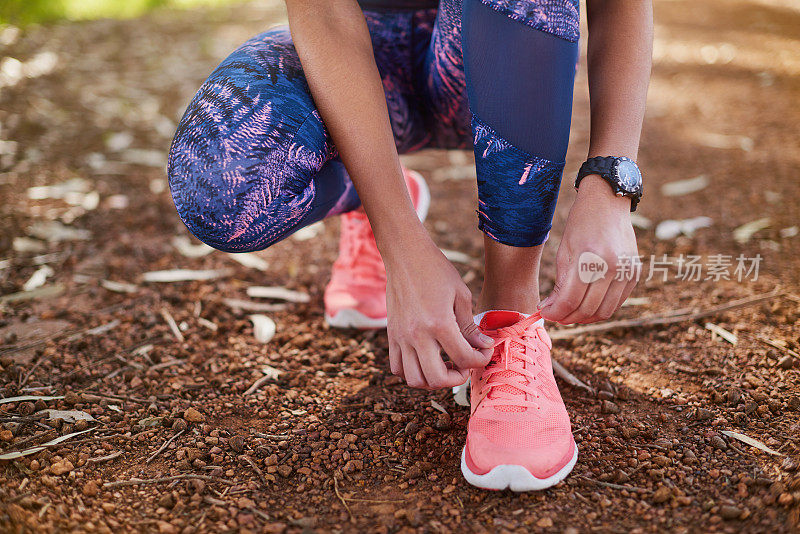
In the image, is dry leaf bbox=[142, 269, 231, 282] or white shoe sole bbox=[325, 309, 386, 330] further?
dry leaf bbox=[142, 269, 231, 282]

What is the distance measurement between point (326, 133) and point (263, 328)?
64 centimetres

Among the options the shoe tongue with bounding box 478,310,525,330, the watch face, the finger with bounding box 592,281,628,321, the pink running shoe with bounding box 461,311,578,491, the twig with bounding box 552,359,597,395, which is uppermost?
the watch face

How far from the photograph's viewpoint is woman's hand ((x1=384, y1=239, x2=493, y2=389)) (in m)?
1.00

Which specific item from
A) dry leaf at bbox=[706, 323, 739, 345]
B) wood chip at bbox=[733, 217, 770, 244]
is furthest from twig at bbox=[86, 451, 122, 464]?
wood chip at bbox=[733, 217, 770, 244]

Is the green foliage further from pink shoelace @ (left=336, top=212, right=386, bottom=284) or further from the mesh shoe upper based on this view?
the mesh shoe upper

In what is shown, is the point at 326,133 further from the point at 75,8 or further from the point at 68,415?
the point at 75,8

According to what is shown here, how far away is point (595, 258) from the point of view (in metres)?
0.96

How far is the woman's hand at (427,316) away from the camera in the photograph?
3.27 ft

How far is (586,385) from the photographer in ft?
4.42

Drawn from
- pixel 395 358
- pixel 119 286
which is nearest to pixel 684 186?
pixel 395 358

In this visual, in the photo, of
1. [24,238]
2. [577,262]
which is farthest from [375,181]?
[24,238]

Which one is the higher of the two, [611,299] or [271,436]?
[611,299]

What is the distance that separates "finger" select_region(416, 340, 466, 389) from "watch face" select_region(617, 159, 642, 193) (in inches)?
16.1

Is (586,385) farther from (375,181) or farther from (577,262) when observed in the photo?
(375,181)
